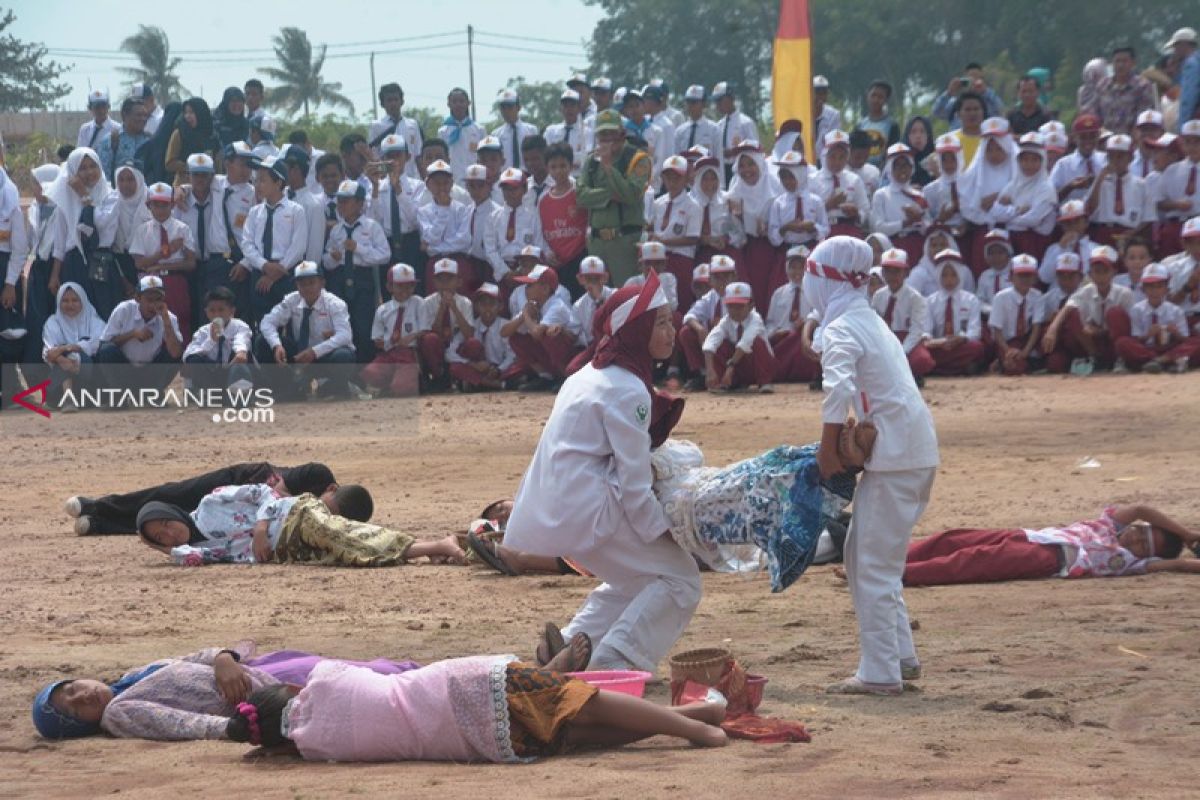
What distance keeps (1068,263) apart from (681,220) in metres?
3.78

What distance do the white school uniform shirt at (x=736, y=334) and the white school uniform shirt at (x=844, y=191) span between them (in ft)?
5.11

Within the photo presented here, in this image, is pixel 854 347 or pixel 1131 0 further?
pixel 1131 0

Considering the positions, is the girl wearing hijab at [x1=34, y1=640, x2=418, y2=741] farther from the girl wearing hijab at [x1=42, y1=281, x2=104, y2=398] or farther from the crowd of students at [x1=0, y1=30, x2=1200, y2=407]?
the girl wearing hijab at [x1=42, y1=281, x2=104, y2=398]

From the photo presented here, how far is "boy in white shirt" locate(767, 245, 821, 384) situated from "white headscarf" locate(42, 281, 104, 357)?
6.51 m

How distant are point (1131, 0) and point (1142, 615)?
3747cm

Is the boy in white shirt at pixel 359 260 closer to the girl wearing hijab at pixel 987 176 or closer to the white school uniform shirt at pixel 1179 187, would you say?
the girl wearing hijab at pixel 987 176

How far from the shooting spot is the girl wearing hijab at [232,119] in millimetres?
20391

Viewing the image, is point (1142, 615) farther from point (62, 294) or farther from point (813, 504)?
point (62, 294)

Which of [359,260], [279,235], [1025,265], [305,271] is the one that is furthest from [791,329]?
[279,235]

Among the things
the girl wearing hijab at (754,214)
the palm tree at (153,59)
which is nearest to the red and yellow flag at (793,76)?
the girl wearing hijab at (754,214)

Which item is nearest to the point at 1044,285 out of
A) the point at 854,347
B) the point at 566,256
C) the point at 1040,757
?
the point at 566,256

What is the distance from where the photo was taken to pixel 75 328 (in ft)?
58.6

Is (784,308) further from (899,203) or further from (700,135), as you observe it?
(700,135)

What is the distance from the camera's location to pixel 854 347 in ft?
22.4
